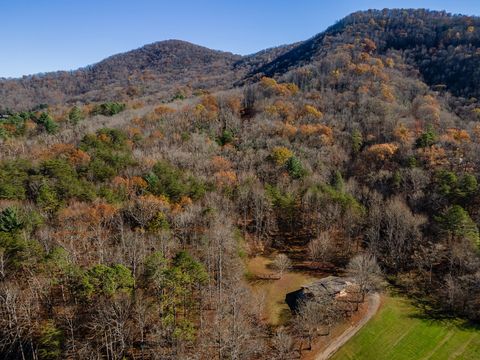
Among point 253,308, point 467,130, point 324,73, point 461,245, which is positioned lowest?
point 253,308

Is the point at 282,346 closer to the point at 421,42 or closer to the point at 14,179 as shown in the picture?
the point at 14,179

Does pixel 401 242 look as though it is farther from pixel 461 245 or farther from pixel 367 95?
pixel 367 95

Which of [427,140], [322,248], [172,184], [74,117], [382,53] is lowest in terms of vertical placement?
[322,248]

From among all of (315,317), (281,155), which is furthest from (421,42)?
(315,317)

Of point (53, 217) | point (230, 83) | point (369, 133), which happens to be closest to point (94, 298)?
point (53, 217)

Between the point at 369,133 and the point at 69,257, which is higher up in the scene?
the point at 369,133

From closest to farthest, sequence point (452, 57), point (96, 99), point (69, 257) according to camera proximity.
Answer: point (69, 257) < point (452, 57) < point (96, 99)

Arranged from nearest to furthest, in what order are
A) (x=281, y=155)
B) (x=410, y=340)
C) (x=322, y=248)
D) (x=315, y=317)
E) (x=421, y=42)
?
1. (x=315, y=317)
2. (x=410, y=340)
3. (x=322, y=248)
4. (x=281, y=155)
5. (x=421, y=42)
